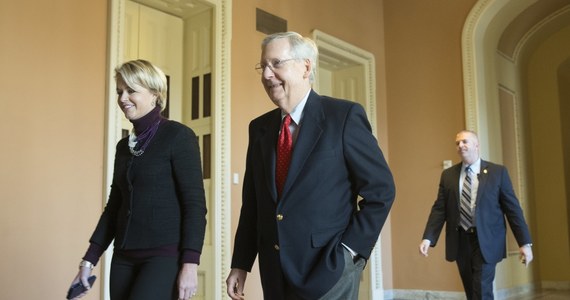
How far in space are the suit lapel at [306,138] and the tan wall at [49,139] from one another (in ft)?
7.89

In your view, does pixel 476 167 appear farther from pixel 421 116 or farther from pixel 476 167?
pixel 421 116

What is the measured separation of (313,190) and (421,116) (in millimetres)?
5432

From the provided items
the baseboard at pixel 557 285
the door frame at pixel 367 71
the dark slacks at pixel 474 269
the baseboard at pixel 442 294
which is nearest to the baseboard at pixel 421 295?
the baseboard at pixel 442 294

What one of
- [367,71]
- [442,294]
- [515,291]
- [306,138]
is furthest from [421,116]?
[306,138]

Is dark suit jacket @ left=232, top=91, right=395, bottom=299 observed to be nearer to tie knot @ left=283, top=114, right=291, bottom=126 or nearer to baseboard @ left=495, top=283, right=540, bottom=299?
tie knot @ left=283, top=114, right=291, bottom=126

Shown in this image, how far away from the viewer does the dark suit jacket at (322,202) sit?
1.69m

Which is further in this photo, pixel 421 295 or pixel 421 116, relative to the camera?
pixel 421 116

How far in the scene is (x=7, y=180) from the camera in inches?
138

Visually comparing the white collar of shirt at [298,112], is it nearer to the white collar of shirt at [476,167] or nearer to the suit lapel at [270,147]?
the suit lapel at [270,147]

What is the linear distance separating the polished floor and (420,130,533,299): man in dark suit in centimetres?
317

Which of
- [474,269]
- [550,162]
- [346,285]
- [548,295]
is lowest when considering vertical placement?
[548,295]

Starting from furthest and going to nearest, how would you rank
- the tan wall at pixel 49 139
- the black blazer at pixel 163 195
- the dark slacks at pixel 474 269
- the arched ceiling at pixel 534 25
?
1. the arched ceiling at pixel 534 25
2. the dark slacks at pixel 474 269
3. the tan wall at pixel 49 139
4. the black blazer at pixel 163 195

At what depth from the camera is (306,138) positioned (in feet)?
5.91

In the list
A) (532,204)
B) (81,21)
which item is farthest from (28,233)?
(532,204)
